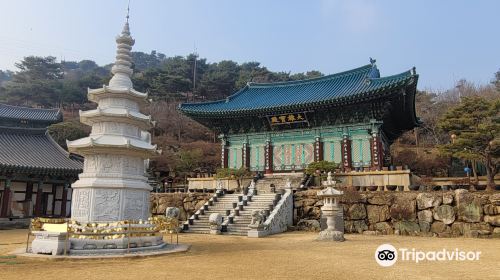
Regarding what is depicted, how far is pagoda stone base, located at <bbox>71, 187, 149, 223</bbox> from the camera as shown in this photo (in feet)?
37.5

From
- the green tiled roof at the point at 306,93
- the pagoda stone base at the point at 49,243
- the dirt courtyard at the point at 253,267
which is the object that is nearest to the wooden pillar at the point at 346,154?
the green tiled roof at the point at 306,93

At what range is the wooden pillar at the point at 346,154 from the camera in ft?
85.5

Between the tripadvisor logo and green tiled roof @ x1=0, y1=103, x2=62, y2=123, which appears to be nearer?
the tripadvisor logo

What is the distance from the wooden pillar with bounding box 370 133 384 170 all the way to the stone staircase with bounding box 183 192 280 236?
8.39 m

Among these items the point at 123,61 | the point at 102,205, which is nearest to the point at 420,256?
the point at 102,205

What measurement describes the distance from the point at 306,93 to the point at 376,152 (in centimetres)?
870

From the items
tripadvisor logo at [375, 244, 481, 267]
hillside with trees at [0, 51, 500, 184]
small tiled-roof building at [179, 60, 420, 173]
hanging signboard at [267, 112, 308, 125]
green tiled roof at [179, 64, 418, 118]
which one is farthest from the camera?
hillside with trees at [0, 51, 500, 184]

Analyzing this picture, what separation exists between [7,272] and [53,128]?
41427mm

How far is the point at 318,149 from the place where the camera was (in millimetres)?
27141

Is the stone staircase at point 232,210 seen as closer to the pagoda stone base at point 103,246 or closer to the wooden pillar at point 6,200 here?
the pagoda stone base at point 103,246

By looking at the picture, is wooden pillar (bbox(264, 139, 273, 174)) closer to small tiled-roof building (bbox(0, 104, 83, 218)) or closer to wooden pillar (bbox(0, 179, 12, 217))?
small tiled-roof building (bbox(0, 104, 83, 218))

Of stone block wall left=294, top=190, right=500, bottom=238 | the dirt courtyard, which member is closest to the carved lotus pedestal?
the dirt courtyard

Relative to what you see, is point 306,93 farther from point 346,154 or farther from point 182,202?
point 182,202

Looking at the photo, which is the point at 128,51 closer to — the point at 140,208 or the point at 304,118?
the point at 140,208
